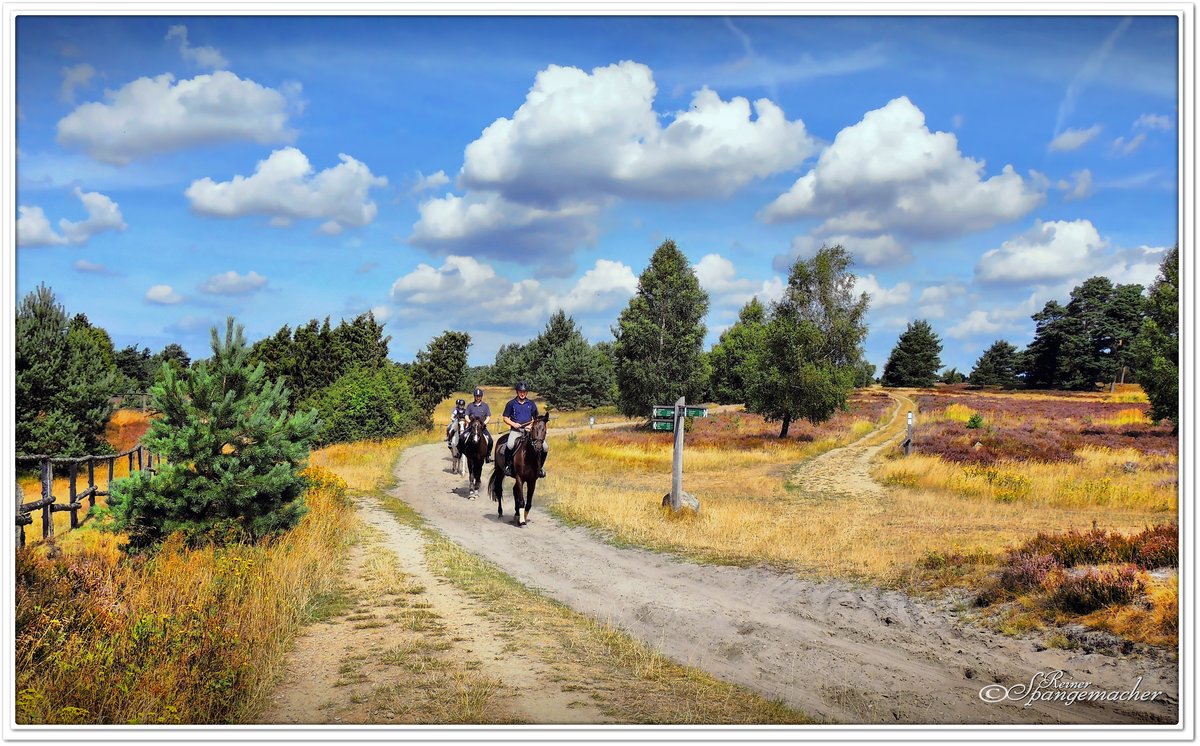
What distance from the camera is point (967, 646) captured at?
28.8ft

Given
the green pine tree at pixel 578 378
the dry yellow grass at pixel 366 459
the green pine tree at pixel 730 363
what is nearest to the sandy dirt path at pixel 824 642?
the dry yellow grass at pixel 366 459

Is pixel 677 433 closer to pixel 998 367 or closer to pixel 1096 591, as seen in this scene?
pixel 1096 591

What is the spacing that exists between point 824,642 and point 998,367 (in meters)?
113

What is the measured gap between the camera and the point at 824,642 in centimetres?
902

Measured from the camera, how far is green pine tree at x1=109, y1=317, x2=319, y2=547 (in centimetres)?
1177

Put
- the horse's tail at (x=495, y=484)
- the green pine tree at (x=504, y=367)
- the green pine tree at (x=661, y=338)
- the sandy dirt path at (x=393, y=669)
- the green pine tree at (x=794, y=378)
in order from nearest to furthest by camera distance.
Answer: the sandy dirt path at (x=393, y=669)
the horse's tail at (x=495, y=484)
the green pine tree at (x=794, y=378)
the green pine tree at (x=661, y=338)
the green pine tree at (x=504, y=367)

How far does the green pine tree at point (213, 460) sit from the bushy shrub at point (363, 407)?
31788 mm

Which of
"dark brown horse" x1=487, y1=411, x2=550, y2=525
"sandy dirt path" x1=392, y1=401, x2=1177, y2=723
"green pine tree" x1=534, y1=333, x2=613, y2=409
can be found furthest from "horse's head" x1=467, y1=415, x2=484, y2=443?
"green pine tree" x1=534, y1=333, x2=613, y2=409

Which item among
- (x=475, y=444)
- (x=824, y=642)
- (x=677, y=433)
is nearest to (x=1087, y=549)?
(x=824, y=642)

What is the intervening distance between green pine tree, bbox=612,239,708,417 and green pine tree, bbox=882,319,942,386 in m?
68.5

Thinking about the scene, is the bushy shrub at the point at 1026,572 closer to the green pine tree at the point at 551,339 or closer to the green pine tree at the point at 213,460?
the green pine tree at the point at 213,460

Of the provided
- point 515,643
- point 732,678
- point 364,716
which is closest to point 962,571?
point 732,678

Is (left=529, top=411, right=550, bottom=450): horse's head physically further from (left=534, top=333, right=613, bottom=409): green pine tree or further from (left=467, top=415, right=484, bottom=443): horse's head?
(left=534, top=333, right=613, bottom=409): green pine tree

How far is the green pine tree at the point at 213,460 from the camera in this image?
11.8 meters
